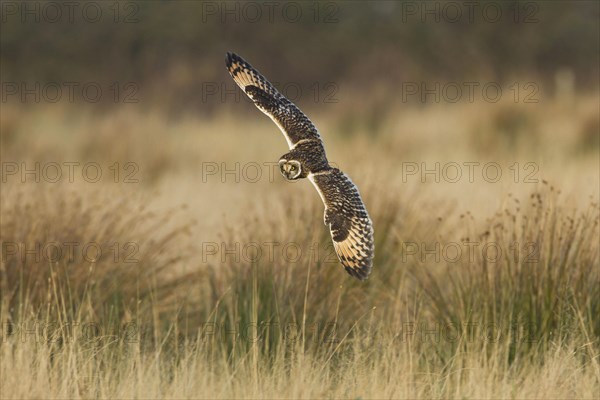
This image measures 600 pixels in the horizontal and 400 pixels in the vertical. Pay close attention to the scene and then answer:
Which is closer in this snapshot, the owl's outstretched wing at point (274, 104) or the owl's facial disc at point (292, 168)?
the owl's facial disc at point (292, 168)

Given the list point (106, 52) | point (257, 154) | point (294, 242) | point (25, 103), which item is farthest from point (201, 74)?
point (294, 242)

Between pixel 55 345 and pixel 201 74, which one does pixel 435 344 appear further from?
pixel 201 74

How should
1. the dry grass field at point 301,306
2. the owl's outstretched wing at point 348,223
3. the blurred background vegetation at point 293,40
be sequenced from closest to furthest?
1. the owl's outstretched wing at point 348,223
2. the dry grass field at point 301,306
3. the blurred background vegetation at point 293,40

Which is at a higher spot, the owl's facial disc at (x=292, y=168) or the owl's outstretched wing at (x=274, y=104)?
the owl's outstretched wing at (x=274, y=104)

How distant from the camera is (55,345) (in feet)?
16.8

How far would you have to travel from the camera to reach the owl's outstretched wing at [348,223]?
4.75 meters

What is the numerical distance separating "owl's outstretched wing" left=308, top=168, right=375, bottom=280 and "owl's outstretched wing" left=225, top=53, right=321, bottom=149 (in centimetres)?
33

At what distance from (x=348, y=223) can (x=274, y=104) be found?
0.83 m

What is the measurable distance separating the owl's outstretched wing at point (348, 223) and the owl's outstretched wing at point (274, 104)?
1.08ft

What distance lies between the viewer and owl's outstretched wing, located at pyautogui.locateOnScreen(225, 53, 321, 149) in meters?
5.14

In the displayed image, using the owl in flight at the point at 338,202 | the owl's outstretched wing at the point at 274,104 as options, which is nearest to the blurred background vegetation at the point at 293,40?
the owl's outstretched wing at the point at 274,104

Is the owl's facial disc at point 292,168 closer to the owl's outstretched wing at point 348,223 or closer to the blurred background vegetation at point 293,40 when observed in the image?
the owl's outstretched wing at point 348,223

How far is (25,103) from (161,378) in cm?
1264

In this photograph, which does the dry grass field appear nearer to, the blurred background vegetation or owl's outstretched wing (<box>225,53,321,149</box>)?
owl's outstretched wing (<box>225,53,321,149</box>)
